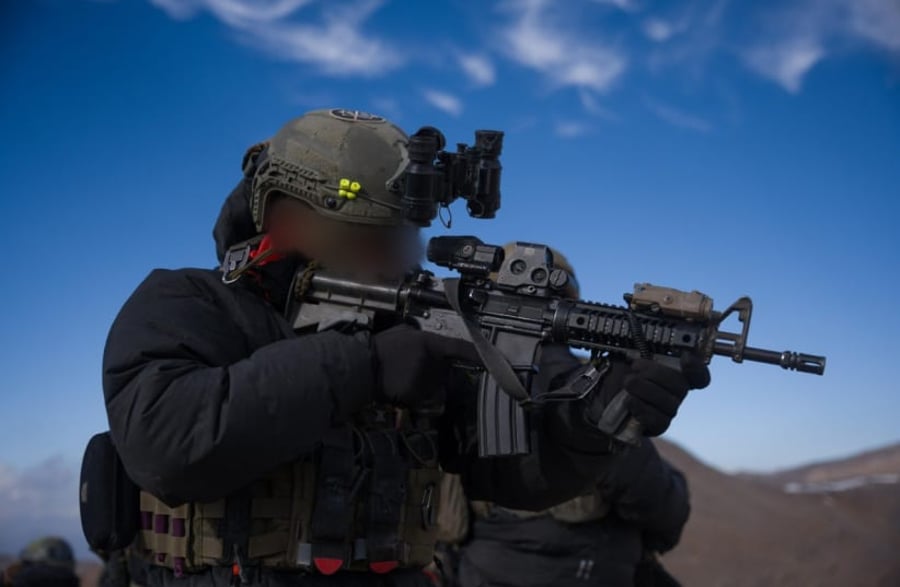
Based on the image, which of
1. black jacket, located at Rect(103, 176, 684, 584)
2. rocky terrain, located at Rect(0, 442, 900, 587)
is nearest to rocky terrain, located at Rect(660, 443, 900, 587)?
rocky terrain, located at Rect(0, 442, 900, 587)

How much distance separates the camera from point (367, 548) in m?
3.54

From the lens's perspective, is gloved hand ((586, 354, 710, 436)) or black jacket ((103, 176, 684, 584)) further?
gloved hand ((586, 354, 710, 436))

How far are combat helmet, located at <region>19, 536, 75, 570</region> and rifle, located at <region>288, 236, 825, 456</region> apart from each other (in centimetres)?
626

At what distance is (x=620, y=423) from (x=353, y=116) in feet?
4.56

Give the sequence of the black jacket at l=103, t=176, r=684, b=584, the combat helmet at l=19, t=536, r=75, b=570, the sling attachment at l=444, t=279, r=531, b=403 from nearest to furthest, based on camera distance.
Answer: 1. the black jacket at l=103, t=176, r=684, b=584
2. the sling attachment at l=444, t=279, r=531, b=403
3. the combat helmet at l=19, t=536, r=75, b=570

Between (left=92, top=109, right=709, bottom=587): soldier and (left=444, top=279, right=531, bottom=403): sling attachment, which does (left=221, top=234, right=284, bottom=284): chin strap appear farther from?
(left=444, top=279, right=531, bottom=403): sling attachment

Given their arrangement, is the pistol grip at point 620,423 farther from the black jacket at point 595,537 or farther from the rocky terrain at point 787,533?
the rocky terrain at point 787,533

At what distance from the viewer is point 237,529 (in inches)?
133

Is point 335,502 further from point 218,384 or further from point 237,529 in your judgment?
point 218,384

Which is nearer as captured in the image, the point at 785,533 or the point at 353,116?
the point at 353,116

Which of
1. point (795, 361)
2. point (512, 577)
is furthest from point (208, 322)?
point (512, 577)

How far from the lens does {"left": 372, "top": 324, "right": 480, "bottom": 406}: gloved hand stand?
3438 mm

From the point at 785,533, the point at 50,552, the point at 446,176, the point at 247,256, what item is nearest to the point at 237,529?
the point at 247,256

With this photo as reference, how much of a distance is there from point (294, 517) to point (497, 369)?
785 mm
